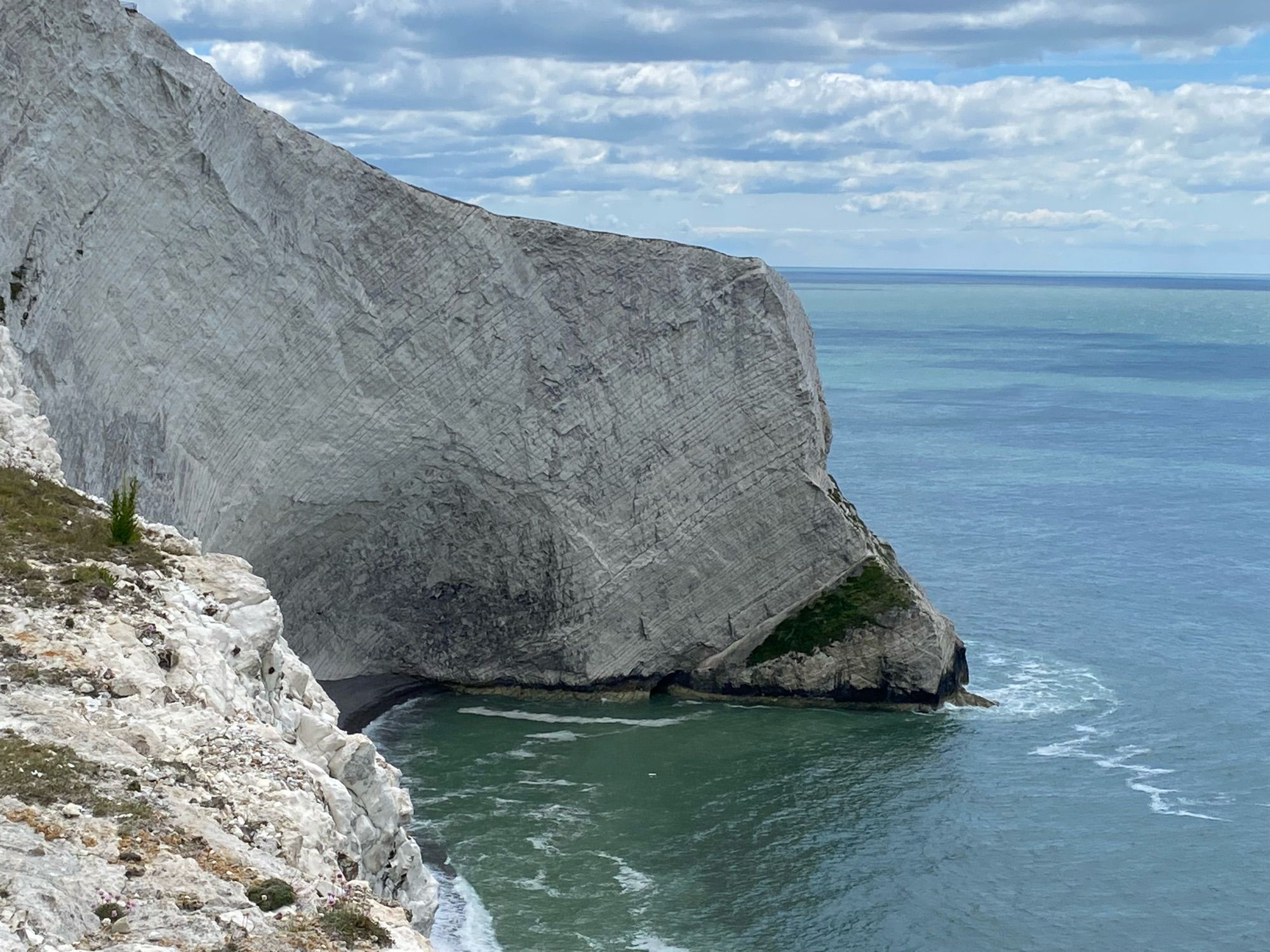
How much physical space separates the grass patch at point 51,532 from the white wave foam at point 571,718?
27.3 meters

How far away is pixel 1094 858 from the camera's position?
124 ft

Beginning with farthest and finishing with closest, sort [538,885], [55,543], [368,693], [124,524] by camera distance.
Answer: [368,693]
[538,885]
[124,524]
[55,543]

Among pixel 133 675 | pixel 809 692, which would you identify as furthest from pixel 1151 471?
pixel 133 675

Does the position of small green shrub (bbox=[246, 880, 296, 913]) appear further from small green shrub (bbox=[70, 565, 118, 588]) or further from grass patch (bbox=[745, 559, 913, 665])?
grass patch (bbox=[745, 559, 913, 665])

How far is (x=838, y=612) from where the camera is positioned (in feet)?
169

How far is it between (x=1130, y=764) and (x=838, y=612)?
11.2 meters

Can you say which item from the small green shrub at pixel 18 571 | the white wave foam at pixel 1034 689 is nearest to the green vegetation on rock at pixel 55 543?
the small green shrub at pixel 18 571

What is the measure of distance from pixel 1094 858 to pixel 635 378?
21.3m

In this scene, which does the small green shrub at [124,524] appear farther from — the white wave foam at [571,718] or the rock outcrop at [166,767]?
the white wave foam at [571,718]

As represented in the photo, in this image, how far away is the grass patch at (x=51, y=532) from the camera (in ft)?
67.9

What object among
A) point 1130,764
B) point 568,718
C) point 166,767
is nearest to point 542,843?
point 568,718

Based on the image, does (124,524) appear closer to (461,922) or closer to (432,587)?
(461,922)

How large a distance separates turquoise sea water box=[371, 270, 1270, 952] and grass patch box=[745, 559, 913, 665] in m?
2.37

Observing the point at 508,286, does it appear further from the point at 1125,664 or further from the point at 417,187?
the point at 1125,664
